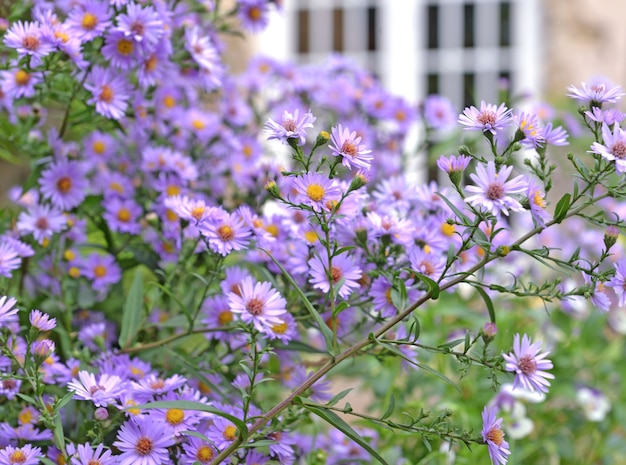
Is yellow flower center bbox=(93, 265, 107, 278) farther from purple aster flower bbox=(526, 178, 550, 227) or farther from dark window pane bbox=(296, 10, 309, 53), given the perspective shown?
dark window pane bbox=(296, 10, 309, 53)

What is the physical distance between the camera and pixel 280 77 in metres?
1.62

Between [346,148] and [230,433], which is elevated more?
[346,148]

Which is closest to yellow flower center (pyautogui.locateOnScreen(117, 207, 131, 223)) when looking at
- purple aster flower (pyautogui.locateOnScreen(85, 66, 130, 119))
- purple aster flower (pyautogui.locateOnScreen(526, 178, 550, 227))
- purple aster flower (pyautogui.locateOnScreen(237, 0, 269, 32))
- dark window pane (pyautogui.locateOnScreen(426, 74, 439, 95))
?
purple aster flower (pyautogui.locateOnScreen(85, 66, 130, 119))

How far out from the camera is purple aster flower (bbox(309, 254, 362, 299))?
2.53 ft

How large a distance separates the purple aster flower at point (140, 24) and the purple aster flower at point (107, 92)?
7 centimetres

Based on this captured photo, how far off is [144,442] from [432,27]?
321 centimetres

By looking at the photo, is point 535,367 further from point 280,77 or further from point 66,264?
point 280,77

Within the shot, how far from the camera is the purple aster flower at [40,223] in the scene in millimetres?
1009

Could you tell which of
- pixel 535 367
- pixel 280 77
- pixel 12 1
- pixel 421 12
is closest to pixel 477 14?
pixel 421 12

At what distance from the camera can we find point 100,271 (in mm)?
1094

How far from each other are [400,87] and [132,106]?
2.61m

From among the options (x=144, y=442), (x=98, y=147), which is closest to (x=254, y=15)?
(x=98, y=147)

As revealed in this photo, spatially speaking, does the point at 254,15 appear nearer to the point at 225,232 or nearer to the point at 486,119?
the point at 225,232

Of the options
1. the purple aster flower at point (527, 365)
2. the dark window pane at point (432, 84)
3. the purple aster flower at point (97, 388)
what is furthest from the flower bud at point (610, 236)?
the dark window pane at point (432, 84)
